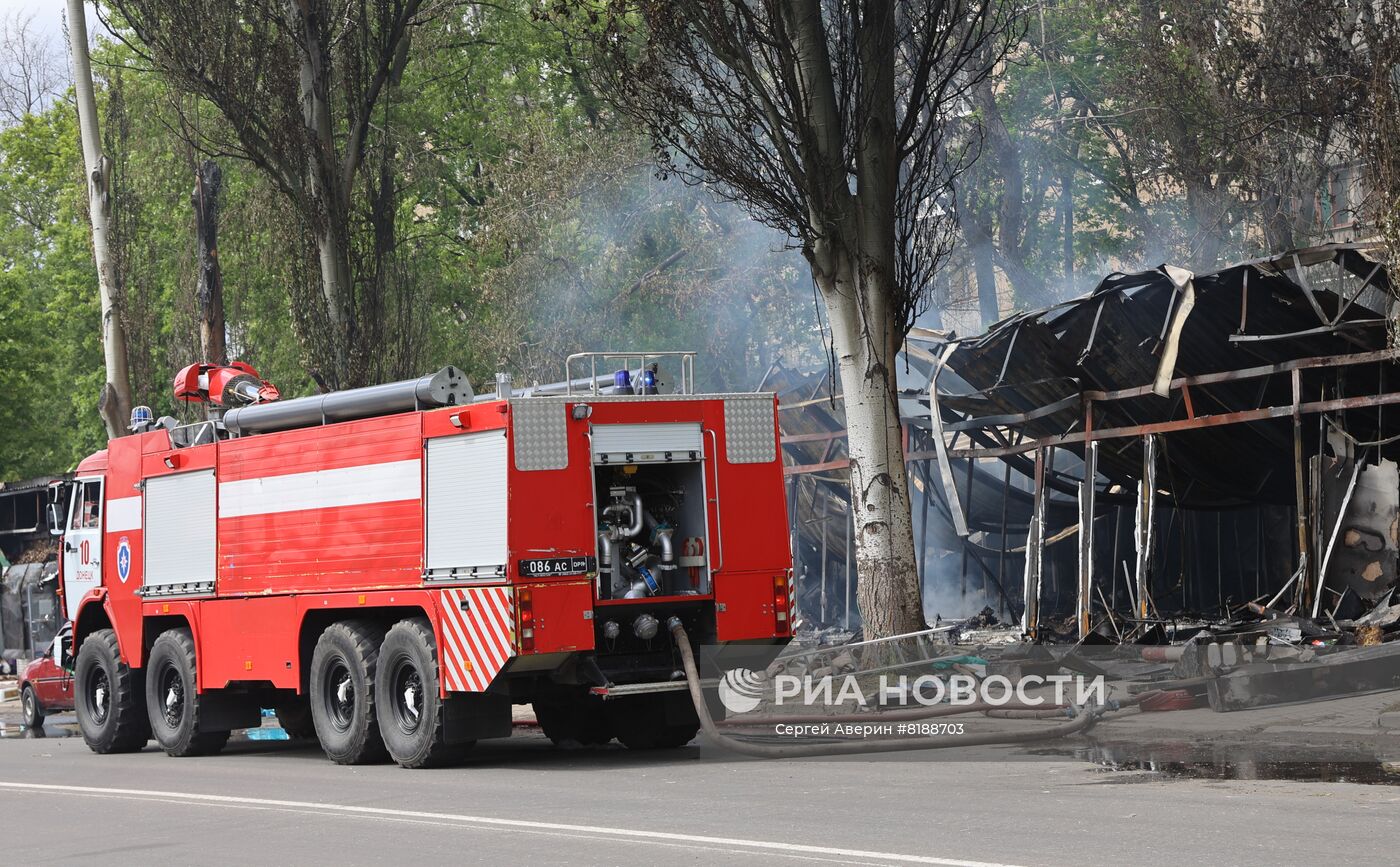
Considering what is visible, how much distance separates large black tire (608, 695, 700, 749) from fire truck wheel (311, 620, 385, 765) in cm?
204

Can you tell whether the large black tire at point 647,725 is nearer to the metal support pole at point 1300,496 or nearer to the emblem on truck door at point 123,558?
the emblem on truck door at point 123,558

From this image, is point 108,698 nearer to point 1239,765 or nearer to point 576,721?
point 576,721

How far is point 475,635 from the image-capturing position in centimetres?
1220

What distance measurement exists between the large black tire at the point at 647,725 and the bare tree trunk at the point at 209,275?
10.2 m

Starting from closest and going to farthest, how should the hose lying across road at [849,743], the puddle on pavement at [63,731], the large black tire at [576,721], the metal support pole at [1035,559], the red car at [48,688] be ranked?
the hose lying across road at [849,743] → the large black tire at [576,721] → the metal support pole at [1035,559] → the puddle on pavement at [63,731] → the red car at [48,688]

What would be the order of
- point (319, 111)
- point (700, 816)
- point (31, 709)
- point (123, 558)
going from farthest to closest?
point (319, 111), point (31, 709), point (123, 558), point (700, 816)

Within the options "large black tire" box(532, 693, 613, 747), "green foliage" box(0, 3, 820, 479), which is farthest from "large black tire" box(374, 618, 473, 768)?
"green foliage" box(0, 3, 820, 479)

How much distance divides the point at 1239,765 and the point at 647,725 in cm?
522

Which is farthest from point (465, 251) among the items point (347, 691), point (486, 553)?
point (486, 553)

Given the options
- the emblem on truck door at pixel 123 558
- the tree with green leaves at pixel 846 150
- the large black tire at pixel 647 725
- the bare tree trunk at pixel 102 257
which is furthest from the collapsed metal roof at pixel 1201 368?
the bare tree trunk at pixel 102 257

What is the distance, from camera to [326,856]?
8.52 metres

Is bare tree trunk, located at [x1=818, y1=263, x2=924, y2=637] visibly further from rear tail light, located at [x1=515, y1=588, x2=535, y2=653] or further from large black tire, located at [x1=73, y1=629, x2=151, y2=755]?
large black tire, located at [x1=73, y1=629, x2=151, y2=755]

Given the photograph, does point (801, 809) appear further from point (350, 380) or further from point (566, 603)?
point (350, 380)

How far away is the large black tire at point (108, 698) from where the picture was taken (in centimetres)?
A: 1689
